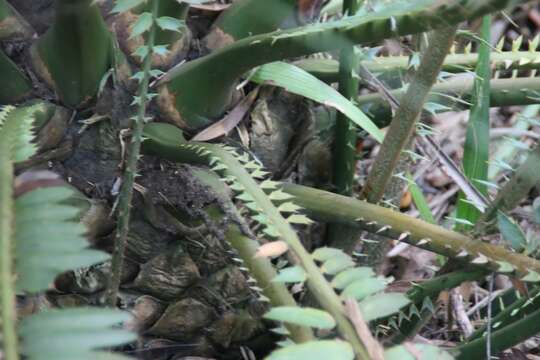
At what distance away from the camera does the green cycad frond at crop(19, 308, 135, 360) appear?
343mm

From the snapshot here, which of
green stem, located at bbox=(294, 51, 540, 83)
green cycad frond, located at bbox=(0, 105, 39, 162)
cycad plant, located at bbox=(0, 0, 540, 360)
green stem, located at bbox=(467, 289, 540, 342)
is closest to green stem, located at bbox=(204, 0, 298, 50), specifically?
cycad plant, located at bbox=(0, 0, 540, 360)

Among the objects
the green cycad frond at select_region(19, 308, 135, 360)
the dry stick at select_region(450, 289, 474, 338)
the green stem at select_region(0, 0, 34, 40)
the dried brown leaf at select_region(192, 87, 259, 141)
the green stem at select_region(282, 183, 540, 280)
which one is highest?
the green stem at select_region(0, 0, 34, 40)

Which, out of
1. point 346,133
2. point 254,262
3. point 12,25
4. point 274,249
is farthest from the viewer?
point 346,133

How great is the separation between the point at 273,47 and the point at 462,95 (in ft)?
1.11

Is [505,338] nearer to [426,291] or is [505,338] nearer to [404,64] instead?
[426,291]

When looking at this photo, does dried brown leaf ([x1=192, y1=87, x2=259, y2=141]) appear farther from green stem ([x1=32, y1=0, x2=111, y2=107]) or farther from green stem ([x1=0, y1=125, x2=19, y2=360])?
green stem ([x1=0, y1=125, x2=19, y2=360])

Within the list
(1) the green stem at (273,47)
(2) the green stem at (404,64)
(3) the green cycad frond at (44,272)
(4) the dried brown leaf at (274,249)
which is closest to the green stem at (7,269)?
(3) the green cycad frond at (44,272)

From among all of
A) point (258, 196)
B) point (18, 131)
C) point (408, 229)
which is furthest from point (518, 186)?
point (18, 131)

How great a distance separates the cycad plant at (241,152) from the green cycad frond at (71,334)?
0.15 m

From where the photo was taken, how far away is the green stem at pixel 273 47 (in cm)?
49

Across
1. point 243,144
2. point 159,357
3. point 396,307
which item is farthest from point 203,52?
point 396,307

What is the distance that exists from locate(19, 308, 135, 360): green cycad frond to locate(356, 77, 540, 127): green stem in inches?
21.4

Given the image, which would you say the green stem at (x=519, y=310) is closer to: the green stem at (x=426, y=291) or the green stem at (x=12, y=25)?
the green stem at (x=426, y=291)

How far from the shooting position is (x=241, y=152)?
0.78 m
